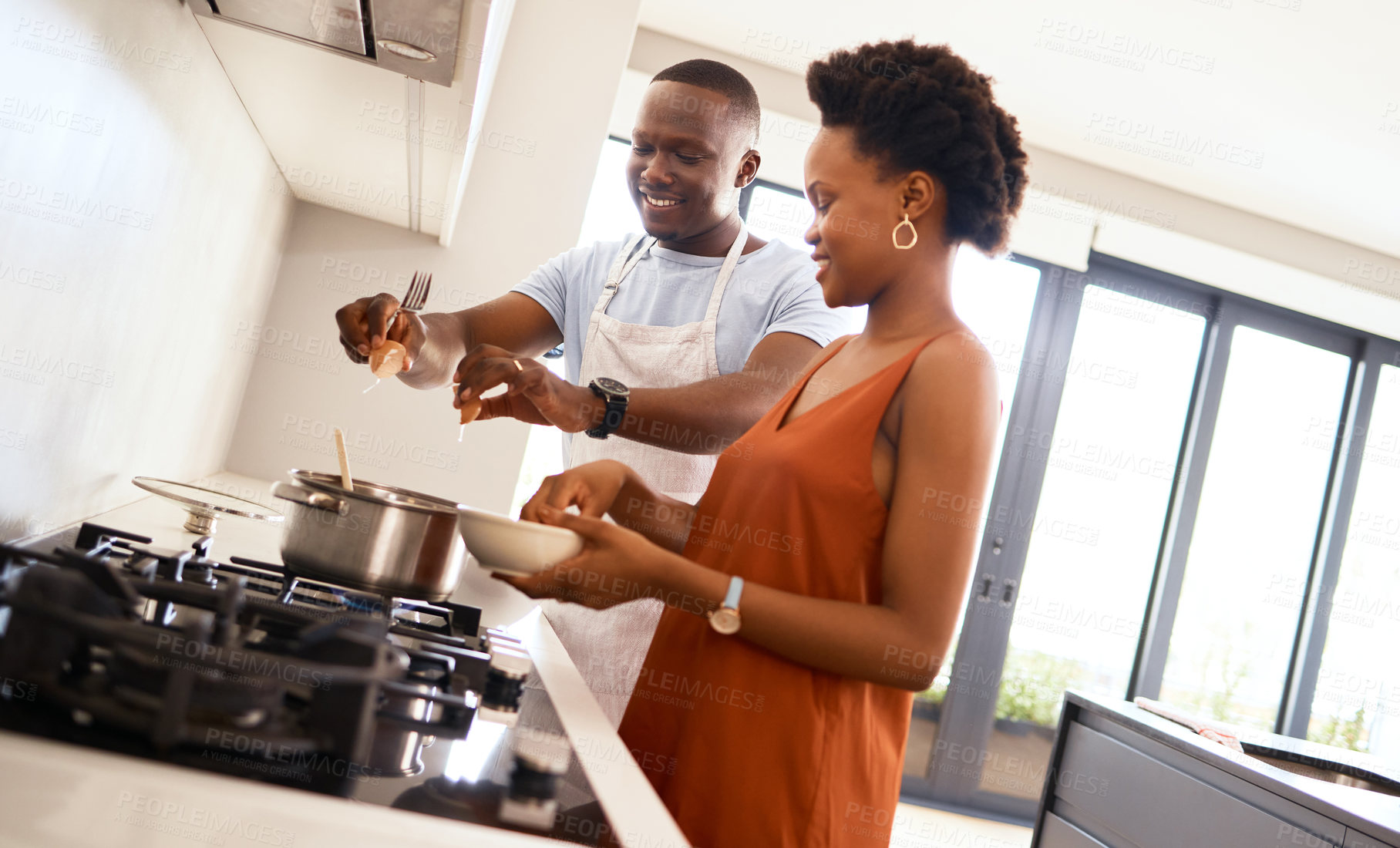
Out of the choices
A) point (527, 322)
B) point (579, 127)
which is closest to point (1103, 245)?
point (579, 127)

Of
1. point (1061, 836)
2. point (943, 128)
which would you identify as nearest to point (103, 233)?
point (943, 128)

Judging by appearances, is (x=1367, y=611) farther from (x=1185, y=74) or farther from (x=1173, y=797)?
(x=1173, y=797)

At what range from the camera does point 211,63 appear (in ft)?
3.84

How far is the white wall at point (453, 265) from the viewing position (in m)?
2.37

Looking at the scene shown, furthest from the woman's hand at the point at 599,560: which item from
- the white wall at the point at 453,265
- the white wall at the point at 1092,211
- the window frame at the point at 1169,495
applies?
the window frame at the point at 1169,495

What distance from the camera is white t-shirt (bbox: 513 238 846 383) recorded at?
55.4 inches

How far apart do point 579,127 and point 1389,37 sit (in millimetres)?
2367

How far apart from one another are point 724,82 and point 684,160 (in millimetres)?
128

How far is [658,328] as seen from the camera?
1.46 metres

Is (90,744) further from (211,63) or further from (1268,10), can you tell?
(1268,10)

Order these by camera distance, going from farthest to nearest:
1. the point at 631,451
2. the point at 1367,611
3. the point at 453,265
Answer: the point at 1367,611
the point at 453,265
the point at 631,451

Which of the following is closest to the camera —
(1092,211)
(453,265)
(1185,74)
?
(453,265)

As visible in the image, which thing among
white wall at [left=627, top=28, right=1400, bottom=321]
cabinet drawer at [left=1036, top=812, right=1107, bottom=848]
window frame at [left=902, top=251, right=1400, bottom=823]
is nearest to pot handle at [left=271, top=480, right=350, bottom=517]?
cabinet drawer at [left=1036, top=812, right=1107, bottom=848]

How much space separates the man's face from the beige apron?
0.09 meters
